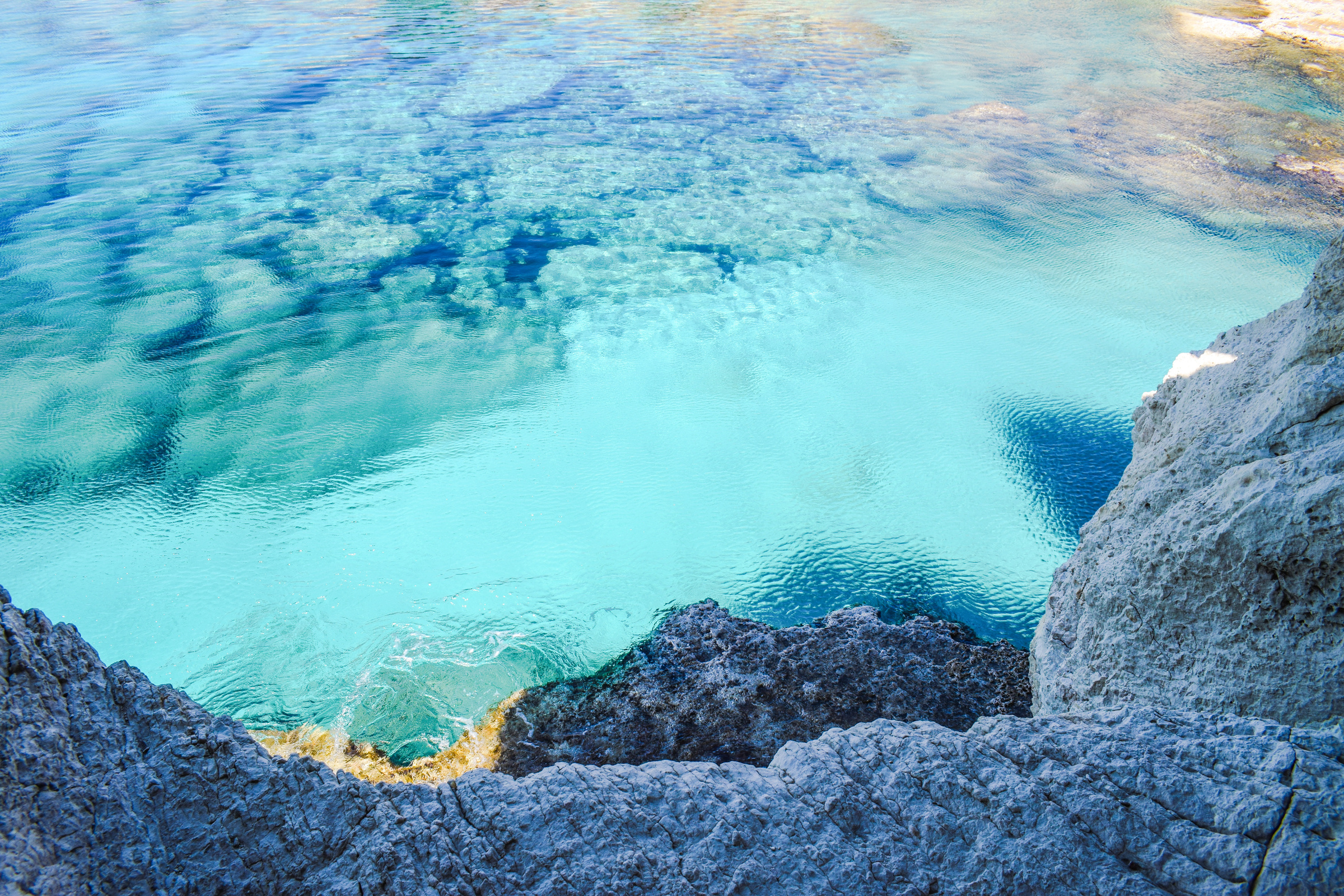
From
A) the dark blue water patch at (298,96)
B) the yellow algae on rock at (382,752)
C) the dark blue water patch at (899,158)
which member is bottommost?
the yellow algae on rock at (382,752)

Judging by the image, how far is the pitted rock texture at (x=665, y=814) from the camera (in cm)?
147

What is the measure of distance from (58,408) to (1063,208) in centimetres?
727

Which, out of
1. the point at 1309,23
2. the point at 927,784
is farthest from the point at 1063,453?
the point at 1309,23

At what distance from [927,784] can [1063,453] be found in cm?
294

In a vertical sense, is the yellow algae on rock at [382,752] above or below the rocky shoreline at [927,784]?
below

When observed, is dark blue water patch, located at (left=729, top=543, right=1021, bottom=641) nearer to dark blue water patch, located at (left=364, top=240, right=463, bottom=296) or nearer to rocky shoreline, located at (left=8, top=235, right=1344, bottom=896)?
rocky shoreline, located at (left=8, top=235, right=1344, bottom=896)

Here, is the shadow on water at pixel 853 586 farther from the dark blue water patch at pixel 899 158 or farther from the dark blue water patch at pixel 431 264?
the dark blue water patch at pixel 899 158

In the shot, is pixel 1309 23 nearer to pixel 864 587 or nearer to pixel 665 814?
pixel 864 587

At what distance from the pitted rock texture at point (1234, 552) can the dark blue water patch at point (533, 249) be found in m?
4.38

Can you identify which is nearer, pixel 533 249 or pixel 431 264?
pixel 431 264

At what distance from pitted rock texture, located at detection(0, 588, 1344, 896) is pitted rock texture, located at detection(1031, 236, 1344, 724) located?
0.20 m

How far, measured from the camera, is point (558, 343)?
16.8 ft

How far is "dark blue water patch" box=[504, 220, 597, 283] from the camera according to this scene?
5832 millimetres

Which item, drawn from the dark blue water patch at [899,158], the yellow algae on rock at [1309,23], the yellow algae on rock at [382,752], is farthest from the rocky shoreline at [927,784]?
the yellow algae on rock at [1309,23]
